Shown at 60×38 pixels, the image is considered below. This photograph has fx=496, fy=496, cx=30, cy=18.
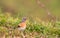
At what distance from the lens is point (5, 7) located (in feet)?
63.2

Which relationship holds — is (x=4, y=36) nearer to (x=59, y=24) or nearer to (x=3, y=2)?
(x=59, y=24)

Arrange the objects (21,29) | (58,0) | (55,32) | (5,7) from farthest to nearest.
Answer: (58,0) < (5,7) < (55,32) < (21,29)

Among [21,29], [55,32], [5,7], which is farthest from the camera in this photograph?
[5,7]

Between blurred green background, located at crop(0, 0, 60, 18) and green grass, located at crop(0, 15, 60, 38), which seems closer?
green grass, located at crop(0, 15, 60, 38)

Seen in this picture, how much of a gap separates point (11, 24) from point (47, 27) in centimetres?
112

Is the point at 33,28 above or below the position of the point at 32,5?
below

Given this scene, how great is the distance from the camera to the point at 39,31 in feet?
A: 49.0

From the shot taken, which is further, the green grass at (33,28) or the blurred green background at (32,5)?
the blurred green background at (32,5)

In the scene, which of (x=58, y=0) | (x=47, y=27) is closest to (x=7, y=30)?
(x=47, y=27)

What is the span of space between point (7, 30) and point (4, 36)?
11.9 inches

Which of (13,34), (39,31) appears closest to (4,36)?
(13,34)

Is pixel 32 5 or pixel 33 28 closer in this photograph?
pixel 33 28

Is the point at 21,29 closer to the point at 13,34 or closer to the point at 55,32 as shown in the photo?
the point at 13,34

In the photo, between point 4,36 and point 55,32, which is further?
point 55,32
